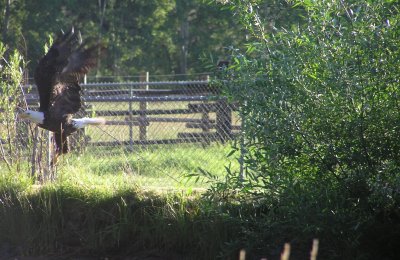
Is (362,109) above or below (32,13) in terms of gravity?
below

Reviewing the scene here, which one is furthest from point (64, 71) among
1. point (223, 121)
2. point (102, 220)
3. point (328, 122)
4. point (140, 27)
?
point (140, 27)

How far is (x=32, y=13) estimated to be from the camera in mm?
27047

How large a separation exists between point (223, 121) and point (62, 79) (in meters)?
1.95

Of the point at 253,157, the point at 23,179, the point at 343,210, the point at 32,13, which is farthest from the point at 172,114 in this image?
the point at 32,13

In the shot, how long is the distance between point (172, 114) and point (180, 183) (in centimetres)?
424

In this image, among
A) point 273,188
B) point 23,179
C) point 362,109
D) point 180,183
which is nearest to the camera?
point 362,109

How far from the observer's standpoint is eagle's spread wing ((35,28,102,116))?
27.5 ft

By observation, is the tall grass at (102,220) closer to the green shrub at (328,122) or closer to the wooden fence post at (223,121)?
the green shrub at (328,122)

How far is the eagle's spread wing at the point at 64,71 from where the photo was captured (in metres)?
8.38

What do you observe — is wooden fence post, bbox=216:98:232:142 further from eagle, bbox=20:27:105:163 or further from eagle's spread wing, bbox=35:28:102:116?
eagle's spread wing, bbox=35:28:102:116

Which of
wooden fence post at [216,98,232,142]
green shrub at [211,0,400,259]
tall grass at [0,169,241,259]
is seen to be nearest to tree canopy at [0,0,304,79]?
wooden fence post at [216,98,232,142]

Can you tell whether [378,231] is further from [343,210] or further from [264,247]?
[264,247]

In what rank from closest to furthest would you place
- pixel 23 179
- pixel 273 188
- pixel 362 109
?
pixel 362 109, pixel 273 188, pixel 23 179

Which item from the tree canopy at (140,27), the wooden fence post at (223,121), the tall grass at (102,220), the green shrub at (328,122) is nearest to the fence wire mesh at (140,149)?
the wooden fence post at (223,121)
